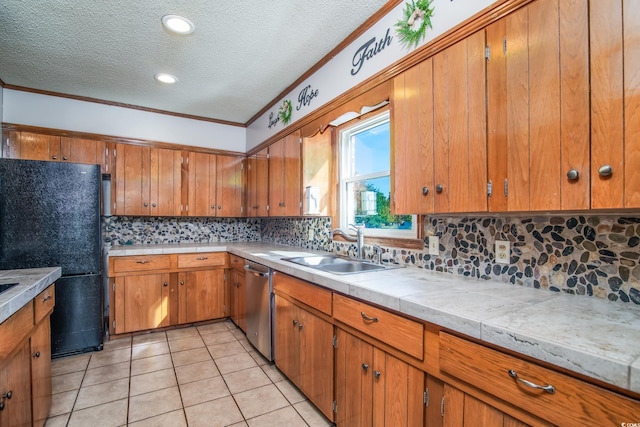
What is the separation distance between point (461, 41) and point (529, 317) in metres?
1.22

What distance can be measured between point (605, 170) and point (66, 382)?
11.3 feet

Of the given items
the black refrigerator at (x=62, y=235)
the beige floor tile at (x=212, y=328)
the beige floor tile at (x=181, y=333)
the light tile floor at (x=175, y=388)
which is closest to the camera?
the light tile floor at (x=175, y=388)

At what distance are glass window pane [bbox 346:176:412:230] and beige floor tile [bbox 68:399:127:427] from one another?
7.02ft

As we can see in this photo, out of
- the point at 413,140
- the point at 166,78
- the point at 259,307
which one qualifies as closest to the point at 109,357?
the point at 259,307

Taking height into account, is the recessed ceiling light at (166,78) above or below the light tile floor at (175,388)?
above

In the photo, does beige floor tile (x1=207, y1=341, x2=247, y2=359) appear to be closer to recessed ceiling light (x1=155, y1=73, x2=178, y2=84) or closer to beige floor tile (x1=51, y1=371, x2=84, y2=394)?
beige floor tile (x1=51, y1=371, x2=84, y2=394)

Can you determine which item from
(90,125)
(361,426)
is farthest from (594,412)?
(90,125)

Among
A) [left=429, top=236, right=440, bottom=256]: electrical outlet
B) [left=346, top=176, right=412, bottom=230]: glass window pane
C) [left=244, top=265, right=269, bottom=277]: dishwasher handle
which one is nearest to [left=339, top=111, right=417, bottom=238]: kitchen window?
[left=346, top=176, right=412, bottom=230]: glass window pane

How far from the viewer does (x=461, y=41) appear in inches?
56.2

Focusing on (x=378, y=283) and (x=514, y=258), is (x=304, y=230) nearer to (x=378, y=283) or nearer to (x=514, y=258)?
(x=378, y=283)

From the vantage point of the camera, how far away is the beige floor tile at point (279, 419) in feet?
6.07

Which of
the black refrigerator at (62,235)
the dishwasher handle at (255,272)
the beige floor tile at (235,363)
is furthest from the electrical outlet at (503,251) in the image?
the black refrigerator at (62,235)

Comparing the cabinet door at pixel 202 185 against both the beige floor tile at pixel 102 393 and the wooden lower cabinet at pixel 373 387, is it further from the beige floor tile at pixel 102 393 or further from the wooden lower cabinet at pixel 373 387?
the wooden lower cabinet at pixel 373 387

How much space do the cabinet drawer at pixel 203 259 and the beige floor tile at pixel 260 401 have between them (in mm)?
1723
